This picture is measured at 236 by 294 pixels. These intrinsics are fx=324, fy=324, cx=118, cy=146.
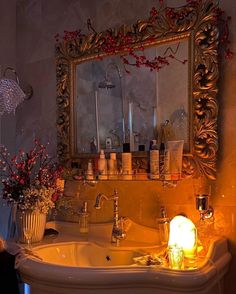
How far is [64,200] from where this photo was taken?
5.61 ft

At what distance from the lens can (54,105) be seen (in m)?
1.84

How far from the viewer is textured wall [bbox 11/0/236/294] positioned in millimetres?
1301

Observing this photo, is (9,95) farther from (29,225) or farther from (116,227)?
(116,227)

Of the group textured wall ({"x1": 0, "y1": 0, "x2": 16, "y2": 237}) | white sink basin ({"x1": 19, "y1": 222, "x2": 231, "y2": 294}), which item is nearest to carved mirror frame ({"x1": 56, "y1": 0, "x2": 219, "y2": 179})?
white sink basin ({"x1": 19, "y1": 222, "x2": 231, "y2": 294})

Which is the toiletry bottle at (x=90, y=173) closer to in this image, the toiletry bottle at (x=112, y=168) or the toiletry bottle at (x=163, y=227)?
the toiletry bottle at (x=112, y=168)

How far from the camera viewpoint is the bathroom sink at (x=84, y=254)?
51.3 inches

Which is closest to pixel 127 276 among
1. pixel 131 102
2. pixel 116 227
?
pixel 116 227

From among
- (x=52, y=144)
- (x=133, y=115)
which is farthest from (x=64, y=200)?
(x=133, y=115)

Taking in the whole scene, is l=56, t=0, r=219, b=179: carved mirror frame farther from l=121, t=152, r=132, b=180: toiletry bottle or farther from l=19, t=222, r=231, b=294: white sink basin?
l=19, t=222, r=231, b=294: white sink basin

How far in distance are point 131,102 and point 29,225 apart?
2.38 ft

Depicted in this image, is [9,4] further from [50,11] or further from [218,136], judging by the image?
[218,136]

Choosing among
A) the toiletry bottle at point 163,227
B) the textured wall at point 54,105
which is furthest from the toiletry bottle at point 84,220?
the toiletry bottle at point 163,227

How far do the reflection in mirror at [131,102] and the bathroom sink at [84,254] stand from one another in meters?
0.46

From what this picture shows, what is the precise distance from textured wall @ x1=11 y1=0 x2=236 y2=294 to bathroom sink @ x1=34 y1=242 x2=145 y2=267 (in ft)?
0.72
